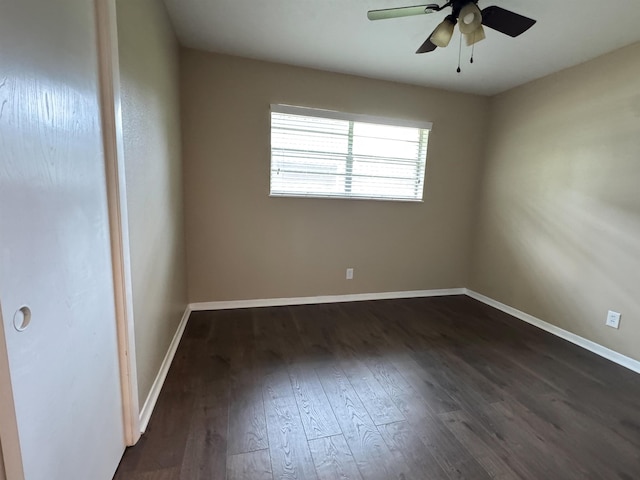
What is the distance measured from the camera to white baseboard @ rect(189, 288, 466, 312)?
3.06 meters

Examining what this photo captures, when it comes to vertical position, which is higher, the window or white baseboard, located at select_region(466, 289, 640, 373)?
the window

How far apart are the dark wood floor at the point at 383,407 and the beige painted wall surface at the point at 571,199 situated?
0.46 meters

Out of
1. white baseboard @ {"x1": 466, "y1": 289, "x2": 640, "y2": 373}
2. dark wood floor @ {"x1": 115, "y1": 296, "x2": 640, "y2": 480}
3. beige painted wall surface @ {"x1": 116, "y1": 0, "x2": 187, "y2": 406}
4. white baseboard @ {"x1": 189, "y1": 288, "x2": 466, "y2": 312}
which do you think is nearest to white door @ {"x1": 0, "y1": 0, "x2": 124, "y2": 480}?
beige painted wall surface @ {"x1": 116, "y1": 0, "x2": 187, "y2": 406}

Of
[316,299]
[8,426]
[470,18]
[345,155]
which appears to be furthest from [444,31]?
[316,299]

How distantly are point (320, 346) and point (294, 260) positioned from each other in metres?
1.06

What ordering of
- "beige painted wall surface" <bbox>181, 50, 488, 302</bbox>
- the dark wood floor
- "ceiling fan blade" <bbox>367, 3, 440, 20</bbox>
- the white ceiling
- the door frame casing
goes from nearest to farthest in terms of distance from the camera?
the door frame casing, the dark wood floor, "ceiling fan blade" <bbox>367, 3, 440, 20</bbox>, the white ceiling, "beige painted wall surface" <bbox>181, 50, 488, 302</bbox>

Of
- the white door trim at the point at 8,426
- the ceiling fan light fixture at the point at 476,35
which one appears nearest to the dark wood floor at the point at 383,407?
the white door trim at the point at 8,426

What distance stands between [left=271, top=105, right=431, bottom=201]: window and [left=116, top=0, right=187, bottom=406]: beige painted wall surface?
1014 mm

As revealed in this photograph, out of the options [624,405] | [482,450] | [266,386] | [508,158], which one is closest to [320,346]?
[266,386]

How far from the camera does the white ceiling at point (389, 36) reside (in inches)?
76.1

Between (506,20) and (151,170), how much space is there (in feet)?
7.39

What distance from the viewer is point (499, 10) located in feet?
5.25

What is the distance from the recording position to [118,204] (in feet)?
4.03

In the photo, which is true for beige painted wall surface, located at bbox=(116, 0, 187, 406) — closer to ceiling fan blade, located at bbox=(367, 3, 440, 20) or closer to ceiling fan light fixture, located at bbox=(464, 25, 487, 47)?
ceiling fan blade, located at bbox=(367, 3, 440, 20)
